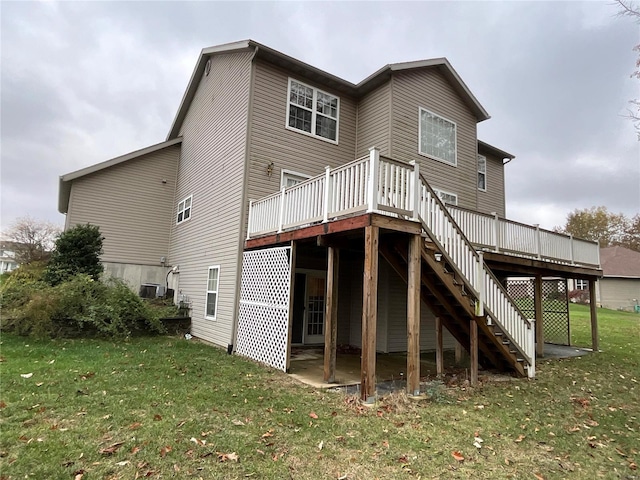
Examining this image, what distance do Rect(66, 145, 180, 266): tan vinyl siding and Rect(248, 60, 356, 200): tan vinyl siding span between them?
261 inches

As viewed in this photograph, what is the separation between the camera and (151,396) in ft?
17.5

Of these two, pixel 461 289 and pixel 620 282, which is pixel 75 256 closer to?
pixel 461 289

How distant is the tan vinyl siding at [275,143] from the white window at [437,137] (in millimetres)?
2800

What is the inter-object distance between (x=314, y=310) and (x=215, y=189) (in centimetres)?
479

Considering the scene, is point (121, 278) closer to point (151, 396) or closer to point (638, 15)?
point (151, 396)

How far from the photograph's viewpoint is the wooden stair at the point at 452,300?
22.0ft

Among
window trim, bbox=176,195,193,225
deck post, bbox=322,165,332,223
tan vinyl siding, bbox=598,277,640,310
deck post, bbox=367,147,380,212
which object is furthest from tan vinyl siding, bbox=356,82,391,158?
tan vinyl siding, bbox=598,277,640,310

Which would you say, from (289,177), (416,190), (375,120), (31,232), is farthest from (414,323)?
(31,232)

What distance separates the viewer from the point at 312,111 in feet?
36.6

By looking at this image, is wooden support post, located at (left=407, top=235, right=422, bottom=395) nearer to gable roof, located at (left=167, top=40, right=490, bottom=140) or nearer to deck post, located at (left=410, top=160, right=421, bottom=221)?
deck post, located at (left=410, top=160, right=421, bottom=221)

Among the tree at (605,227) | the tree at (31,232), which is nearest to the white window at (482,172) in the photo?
the tree at (31,232)

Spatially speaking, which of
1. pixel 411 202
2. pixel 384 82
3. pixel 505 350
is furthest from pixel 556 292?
pixel 411 202

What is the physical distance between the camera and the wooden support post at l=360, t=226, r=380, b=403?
577 centimetres

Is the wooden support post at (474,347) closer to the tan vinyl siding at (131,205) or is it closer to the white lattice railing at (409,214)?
the white lattice railing at (409,214)
